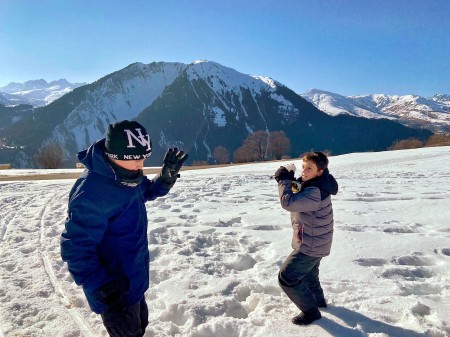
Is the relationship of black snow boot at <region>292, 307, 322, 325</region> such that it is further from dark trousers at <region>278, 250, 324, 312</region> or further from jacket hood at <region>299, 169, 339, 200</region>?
jacket hood at <region>299, 169, 339, 200</region>

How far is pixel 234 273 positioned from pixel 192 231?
229 cm

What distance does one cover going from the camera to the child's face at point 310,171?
3.53m

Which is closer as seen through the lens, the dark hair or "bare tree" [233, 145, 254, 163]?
the dark hair

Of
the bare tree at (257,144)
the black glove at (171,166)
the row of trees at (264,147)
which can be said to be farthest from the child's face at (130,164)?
the bare tree at (257,144)

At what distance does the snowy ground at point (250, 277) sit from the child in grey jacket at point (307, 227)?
1.07 ft

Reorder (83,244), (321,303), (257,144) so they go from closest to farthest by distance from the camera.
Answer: (83,244) < (321,303) < (257,144)

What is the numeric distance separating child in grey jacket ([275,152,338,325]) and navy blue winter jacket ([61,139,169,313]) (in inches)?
56.3

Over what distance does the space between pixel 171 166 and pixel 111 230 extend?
1.15m

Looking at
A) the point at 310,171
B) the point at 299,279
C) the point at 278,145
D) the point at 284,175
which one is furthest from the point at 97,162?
the point at 278,145

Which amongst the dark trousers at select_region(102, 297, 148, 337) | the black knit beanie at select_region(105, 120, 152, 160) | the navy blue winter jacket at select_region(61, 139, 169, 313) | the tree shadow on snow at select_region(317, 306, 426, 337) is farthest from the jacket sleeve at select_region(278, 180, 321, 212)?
the dark trousers at select_region(102, 297, 148, 337)

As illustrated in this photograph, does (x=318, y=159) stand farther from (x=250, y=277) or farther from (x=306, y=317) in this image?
(x=250, y=277)

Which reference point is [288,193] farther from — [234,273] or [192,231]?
[192,231]

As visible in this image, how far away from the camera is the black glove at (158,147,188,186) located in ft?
12.0

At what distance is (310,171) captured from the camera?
356cm
